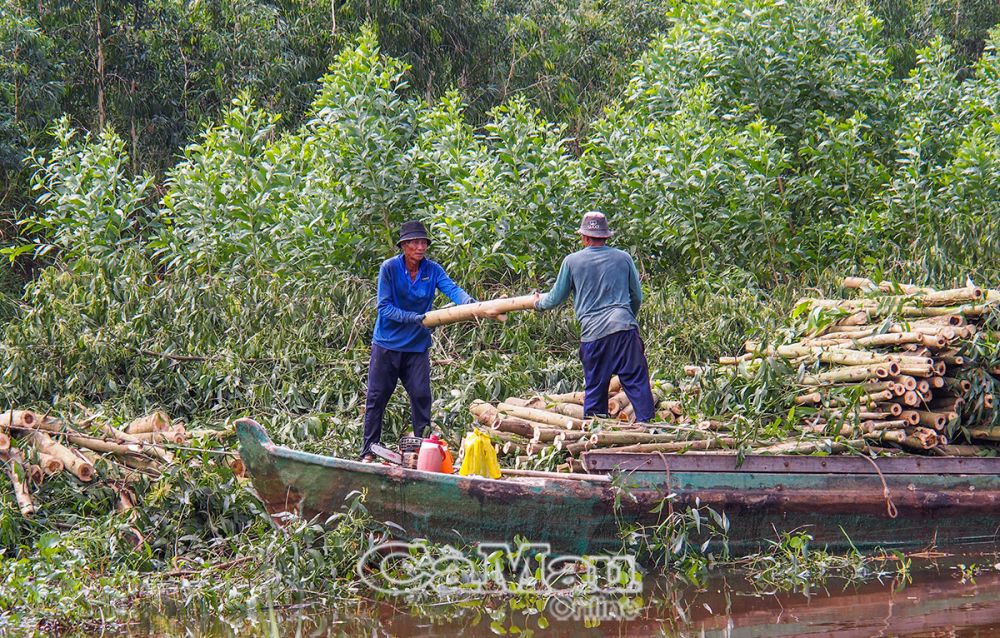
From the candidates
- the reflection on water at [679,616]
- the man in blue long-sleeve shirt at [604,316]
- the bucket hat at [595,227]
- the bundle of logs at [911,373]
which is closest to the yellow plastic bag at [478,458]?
the reflection on water at [679,616]

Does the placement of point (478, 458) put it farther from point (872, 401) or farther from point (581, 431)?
point (872, 401)

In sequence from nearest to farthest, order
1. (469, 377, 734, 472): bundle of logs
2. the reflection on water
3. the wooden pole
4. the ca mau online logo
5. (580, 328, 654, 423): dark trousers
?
the reflection on water → the ca mau online logo → (469, 377, 734, 472): bundle of logs → the wooden pole → (580, 328, 654, 423): dark trousers

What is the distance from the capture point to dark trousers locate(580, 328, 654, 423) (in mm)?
7402

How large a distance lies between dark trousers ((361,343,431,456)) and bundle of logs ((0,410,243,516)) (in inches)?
34.9

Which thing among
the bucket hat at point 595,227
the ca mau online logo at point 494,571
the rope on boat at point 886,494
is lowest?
the ca mau online logo at point 494,571

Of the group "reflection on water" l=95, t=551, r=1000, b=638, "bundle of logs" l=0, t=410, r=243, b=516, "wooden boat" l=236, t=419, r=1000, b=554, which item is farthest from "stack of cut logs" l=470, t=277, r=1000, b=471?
"bundle of logs" l=0, t=410, r=243, b=516

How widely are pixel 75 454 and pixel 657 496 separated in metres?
3.49

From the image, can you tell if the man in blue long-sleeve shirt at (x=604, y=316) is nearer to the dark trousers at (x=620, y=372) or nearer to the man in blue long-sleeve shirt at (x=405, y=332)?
the dark trousers at (x=620, y=372)

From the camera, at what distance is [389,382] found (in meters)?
7.61

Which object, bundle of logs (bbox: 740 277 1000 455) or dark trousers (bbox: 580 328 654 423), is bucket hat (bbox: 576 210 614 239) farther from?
bundle of logs (bbox: 740 277 1000 455)

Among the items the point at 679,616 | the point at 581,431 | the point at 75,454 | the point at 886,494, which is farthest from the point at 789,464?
the point at 75,454

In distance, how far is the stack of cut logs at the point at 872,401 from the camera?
693 centimetres

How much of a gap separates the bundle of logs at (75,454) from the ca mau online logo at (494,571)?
1.53 meters

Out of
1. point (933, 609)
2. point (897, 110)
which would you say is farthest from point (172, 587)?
point (897, 110)
